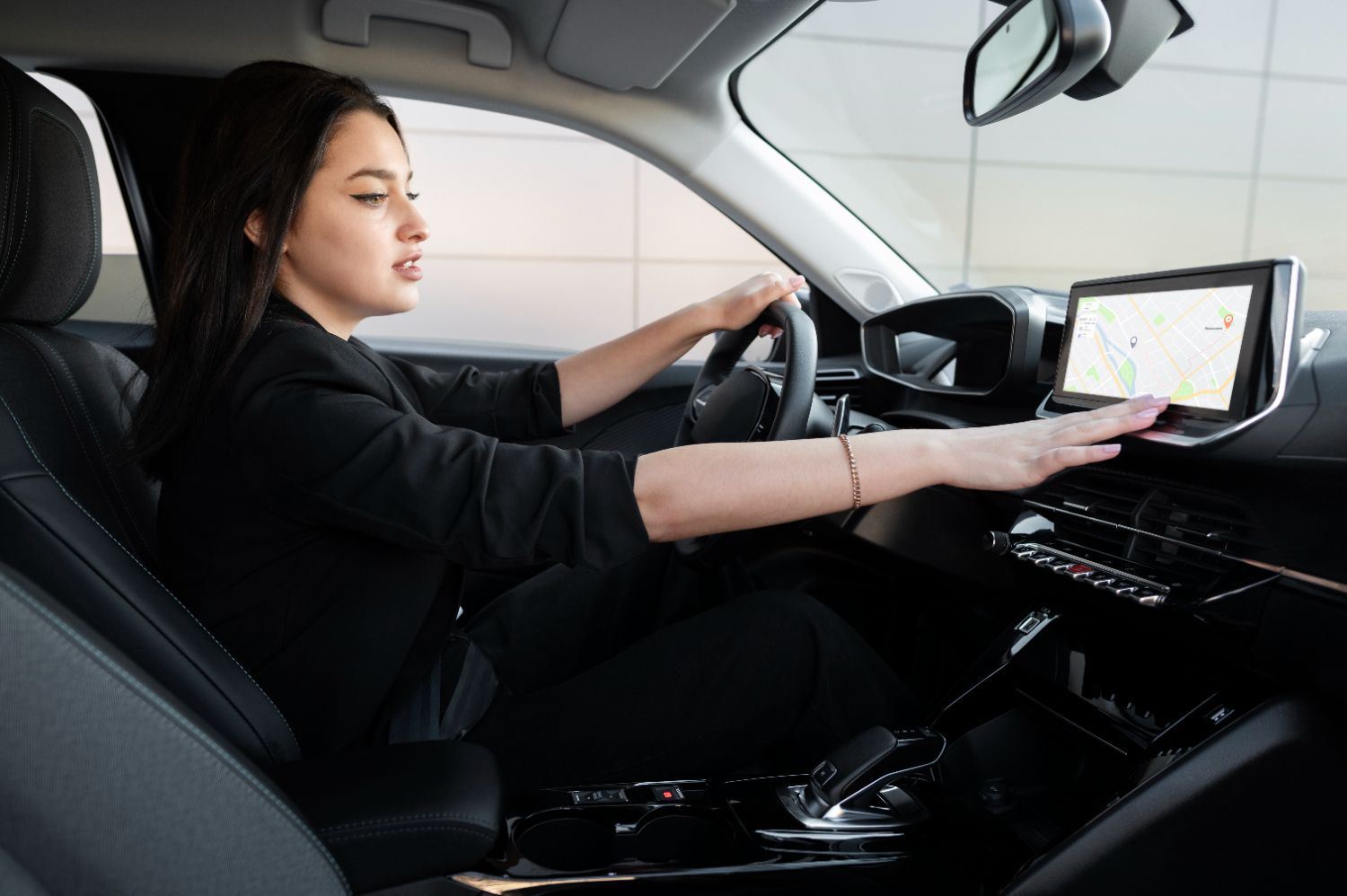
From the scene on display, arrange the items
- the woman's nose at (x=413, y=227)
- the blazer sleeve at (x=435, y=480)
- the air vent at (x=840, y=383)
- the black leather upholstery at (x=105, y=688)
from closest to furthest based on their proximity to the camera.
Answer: the black leather upholstery at (x=105, y=688) < the blazer sleeve at (x=435, y=480) < the woman's nose at (x=413, y=227) < the air vent at (x=840, y=383)

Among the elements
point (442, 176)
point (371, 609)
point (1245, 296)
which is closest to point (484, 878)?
point (371, 609)

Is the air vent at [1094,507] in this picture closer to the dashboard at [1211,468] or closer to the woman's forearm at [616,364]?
the dashboard at [1211,468]

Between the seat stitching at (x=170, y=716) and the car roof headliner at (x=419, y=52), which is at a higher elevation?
the car roof headliner at (x=419, y=52)

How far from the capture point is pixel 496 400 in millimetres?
1646

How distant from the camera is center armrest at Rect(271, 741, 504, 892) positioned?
0.82 metres

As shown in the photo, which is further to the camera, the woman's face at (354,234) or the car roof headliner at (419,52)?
the car roof headliner at (419,52)

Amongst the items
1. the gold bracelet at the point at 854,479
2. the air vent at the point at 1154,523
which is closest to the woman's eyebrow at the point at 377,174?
the gold bracelet at the point at 854,479

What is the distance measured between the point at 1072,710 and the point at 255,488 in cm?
97

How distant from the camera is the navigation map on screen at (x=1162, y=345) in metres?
0.95

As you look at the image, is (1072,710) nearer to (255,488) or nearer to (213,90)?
(255,488)

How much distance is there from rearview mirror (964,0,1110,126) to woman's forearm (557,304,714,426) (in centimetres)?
54

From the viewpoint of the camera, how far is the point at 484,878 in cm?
99

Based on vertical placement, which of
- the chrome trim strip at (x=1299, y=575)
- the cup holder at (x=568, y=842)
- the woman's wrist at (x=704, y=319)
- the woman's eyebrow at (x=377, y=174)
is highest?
the woman's eyebrow at (x=377, y=174)

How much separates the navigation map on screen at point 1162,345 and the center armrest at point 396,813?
76 cm
